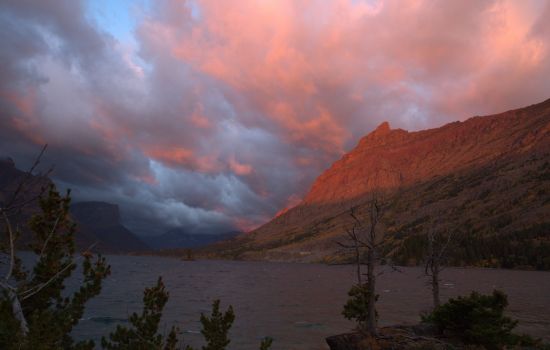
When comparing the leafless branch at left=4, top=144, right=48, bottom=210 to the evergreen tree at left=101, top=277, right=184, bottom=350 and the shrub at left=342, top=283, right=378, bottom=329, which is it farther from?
the shrub at left=342, top=283, right=378, bottom=329

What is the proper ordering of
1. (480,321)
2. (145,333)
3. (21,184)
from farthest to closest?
(480,321)
(145,333)
(21,184)

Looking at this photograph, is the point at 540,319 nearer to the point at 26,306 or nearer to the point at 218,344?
the point at 218,344

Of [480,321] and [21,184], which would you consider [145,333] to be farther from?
[480,321]

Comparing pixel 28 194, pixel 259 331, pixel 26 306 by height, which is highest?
pixel 28 194

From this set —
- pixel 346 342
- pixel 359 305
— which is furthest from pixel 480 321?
pixel 359 305

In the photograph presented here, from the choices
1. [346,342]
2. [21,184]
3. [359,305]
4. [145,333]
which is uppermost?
[21,184]

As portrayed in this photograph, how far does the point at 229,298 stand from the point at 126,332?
61.4m

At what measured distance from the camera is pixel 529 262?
636ft

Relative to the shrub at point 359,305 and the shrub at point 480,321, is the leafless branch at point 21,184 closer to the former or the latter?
the shrub at point 480,321

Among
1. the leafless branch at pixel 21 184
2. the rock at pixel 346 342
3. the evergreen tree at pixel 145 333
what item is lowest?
the rock at pixel 346 342

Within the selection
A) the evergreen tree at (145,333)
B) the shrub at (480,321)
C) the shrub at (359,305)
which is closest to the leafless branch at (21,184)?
the evergreen tree at (145,333)

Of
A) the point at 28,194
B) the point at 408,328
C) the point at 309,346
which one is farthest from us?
the point at 309,346

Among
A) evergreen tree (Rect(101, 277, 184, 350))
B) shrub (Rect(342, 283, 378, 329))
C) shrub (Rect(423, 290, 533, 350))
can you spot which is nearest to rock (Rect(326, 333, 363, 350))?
shrub (Rect(423, 290, 533, 350))

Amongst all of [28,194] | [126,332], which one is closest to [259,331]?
[126,332]
